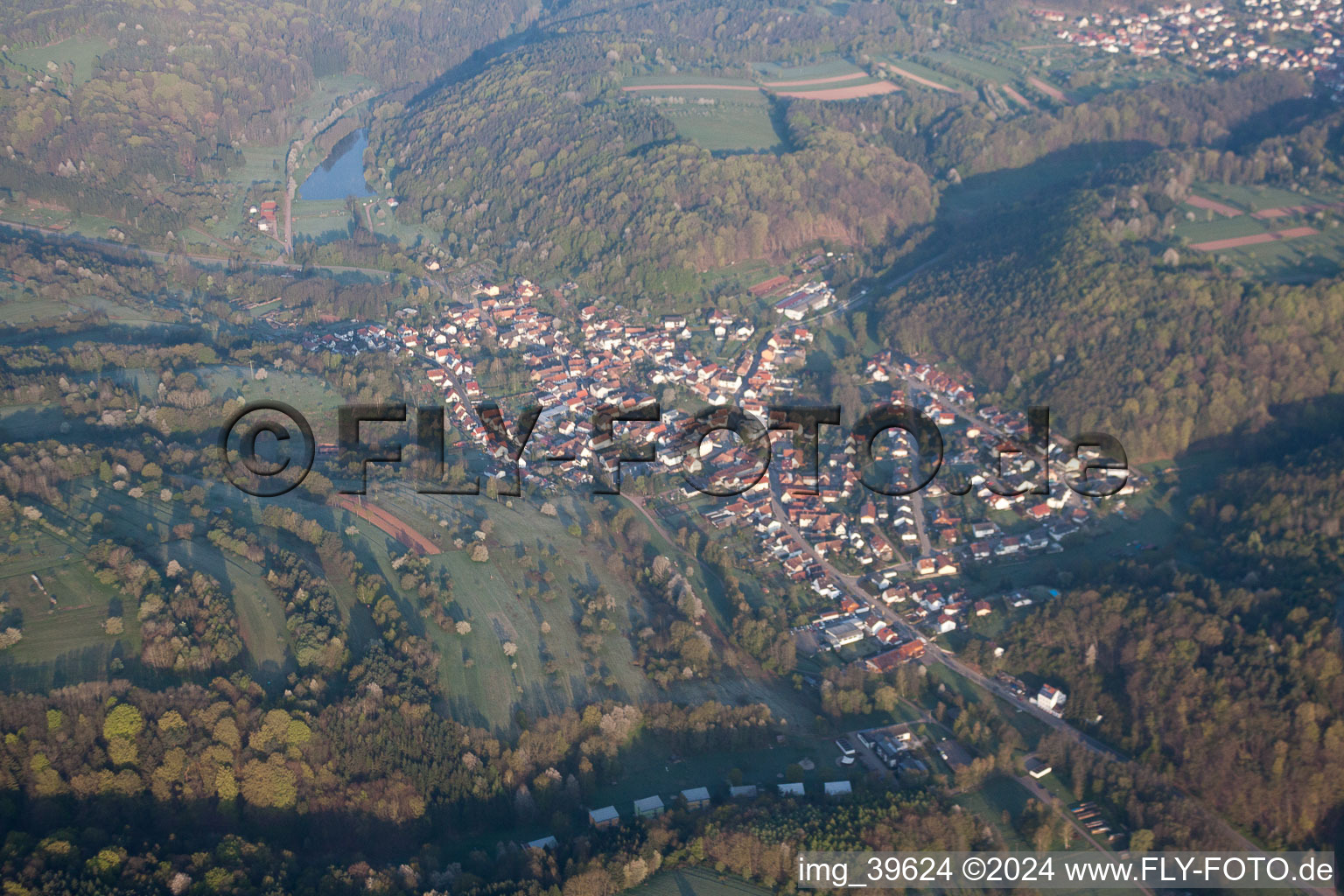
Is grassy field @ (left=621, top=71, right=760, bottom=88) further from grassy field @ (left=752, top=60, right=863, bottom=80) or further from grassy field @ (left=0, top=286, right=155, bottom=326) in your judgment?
grassy field @ (left=0, top=286, right=155, bottom=326)

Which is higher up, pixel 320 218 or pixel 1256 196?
pixel 1256 196

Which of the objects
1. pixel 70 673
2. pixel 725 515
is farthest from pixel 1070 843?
pixel 70 673

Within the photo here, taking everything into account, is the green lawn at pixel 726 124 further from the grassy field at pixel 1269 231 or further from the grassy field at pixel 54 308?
the grassy field at pixel 54 308

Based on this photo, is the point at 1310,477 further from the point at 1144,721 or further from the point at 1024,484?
the point at 1144,721

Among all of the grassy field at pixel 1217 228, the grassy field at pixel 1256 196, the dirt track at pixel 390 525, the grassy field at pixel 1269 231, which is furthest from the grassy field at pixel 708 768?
the grassy field at pixel 1256 196

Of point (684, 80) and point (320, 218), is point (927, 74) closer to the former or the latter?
point (684, 80)

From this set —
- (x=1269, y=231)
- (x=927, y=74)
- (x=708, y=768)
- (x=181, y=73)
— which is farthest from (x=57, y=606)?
(x=927, y=74)

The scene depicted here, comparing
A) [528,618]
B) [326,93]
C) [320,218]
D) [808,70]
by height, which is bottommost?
[528,618]
